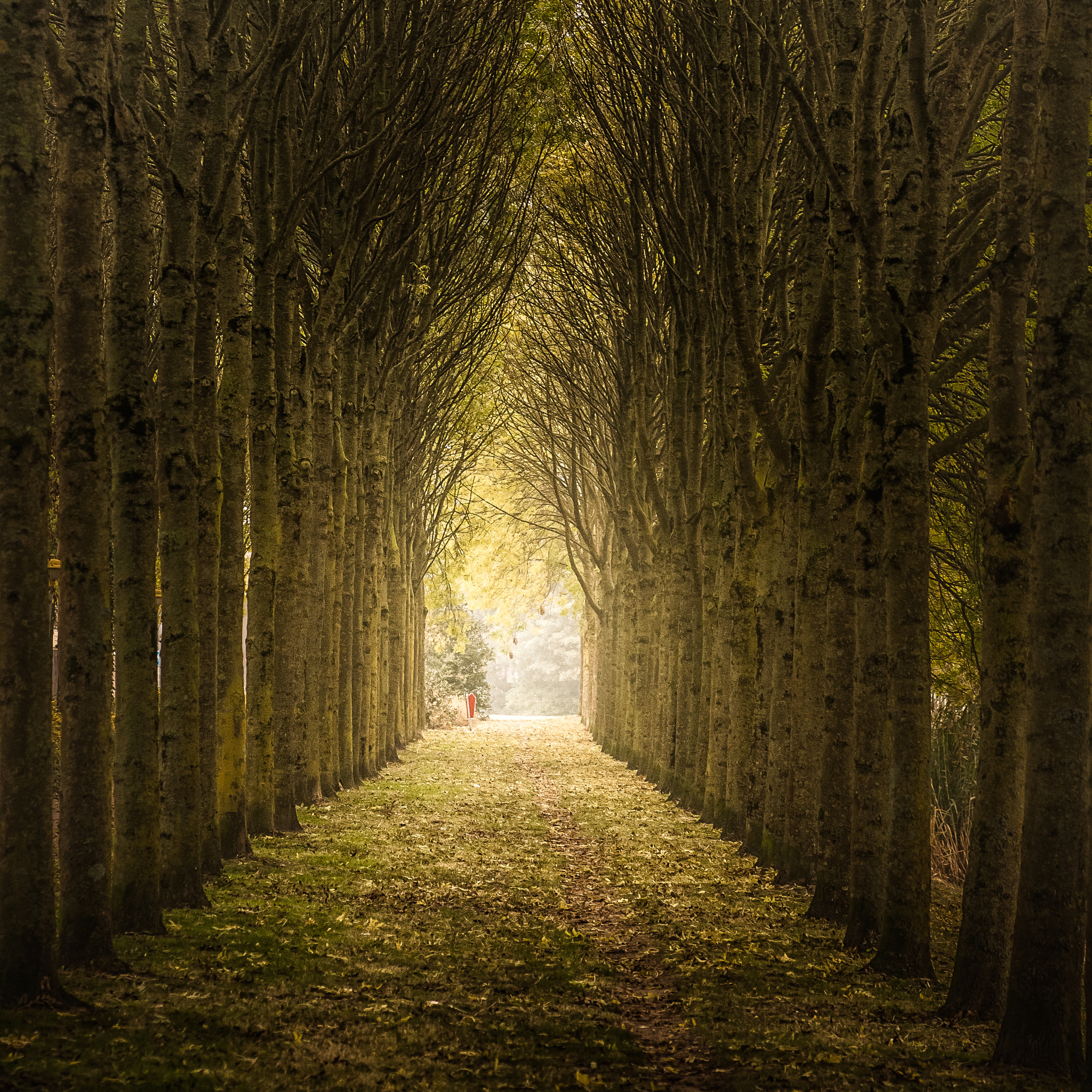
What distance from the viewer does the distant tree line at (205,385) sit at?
17.0 ft

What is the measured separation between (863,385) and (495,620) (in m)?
Result: 42.6

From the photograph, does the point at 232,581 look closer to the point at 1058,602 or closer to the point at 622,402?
the point at 1058,602

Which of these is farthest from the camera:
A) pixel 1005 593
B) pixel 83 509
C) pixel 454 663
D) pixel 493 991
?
pixel 454 663

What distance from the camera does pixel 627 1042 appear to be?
564 centimetres

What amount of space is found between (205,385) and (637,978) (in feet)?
19.5

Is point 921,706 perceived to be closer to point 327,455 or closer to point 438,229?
point 327,455

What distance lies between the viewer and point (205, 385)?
855 centimetres

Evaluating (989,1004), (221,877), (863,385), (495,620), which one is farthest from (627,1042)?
(495,620)

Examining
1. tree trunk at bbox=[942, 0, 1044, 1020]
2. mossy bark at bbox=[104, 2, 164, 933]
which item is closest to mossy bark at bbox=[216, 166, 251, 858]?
mossy bark at bbox=[104, 2, 164, 933]

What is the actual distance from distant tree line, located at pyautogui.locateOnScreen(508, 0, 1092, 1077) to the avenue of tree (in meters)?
0.04

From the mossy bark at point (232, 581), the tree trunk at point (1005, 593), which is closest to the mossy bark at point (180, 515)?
the mossy bark at point (232, 581)

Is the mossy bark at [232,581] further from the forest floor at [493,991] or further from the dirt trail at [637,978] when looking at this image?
the dirt trail at [637,978]

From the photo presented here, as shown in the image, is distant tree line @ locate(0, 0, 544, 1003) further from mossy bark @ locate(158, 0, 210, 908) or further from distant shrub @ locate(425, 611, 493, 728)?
distant shrub @ locate(425, 611, 493, 728)

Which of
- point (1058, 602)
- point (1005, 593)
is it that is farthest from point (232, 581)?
point (1058, 602)
